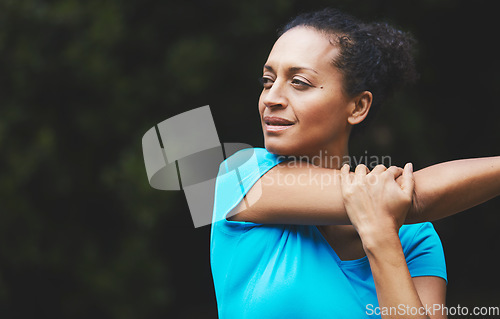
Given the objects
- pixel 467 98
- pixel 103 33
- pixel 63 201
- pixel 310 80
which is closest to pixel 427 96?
pixel 467 98

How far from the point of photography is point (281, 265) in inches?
59.6

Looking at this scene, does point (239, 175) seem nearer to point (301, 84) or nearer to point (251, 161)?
point (251, 161)

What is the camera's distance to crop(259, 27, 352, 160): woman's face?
1618 mm

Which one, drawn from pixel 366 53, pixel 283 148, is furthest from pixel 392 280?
pixel 366 53

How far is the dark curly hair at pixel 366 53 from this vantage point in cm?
171

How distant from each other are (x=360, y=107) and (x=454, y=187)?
463mm

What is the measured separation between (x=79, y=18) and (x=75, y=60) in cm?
29

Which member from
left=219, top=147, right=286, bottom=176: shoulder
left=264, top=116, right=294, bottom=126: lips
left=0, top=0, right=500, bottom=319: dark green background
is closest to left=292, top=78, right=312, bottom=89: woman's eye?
left=264, top=116, right=294, bottom=126: lips

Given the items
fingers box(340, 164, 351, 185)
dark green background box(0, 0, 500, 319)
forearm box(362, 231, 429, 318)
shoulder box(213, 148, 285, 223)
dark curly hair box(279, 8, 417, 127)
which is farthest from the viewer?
dark green background box(0, 0, 500, 319)

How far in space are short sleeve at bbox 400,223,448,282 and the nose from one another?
0.52 m

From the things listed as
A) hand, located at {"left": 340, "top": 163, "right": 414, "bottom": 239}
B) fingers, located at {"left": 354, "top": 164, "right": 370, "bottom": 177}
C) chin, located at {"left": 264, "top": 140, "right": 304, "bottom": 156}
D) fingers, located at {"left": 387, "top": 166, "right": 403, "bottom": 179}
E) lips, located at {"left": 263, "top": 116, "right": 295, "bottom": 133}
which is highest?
lips, located at {"left": 263, "top": 116, "right": 295, "bottom": 133}

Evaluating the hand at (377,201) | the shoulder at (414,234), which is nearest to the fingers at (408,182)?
the hand at (377,201)

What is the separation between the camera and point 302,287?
1.48 m

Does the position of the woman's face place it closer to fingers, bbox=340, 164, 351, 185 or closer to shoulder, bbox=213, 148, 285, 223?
shoulder, bbox=213, 148, 285, 223
